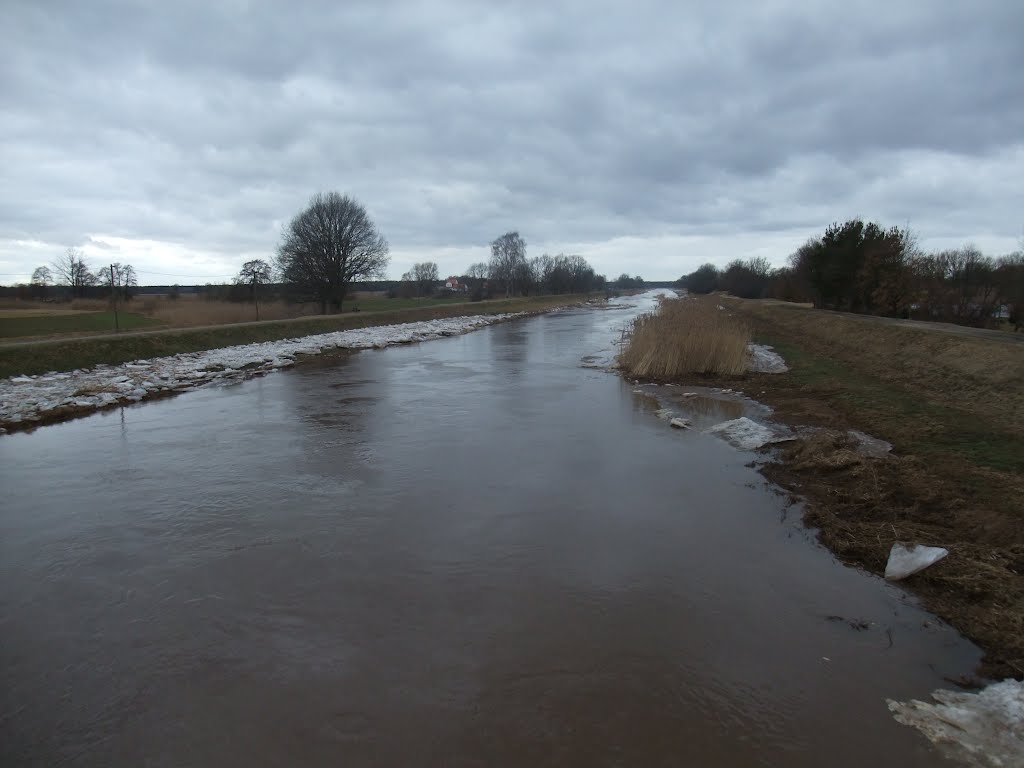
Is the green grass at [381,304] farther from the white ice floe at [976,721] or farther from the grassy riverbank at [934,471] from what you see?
the white ice floe at [976,721]

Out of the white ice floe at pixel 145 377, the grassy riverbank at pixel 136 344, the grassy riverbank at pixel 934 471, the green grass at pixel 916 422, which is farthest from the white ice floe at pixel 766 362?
the grassy riverbank at pixel 136 344

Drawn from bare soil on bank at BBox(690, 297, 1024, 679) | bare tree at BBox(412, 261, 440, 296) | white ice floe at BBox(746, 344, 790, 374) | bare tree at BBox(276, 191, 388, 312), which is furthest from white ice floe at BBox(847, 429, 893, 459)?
bare tree at BBox(412, 261, 440, 296)

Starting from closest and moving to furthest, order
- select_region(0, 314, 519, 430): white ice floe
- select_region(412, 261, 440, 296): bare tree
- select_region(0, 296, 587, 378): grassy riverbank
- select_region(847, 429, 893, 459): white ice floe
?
select_region(847, 429, 893, 459): white ice floe → select_region(0, 314, 519, 430): white ice floe → select_region(0, 296, 587, 378): grassy riverbank → select_region(412, 261, 440, 296): bare tree

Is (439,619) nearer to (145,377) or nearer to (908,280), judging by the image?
(145,377)

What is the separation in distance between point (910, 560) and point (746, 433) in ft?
16.2

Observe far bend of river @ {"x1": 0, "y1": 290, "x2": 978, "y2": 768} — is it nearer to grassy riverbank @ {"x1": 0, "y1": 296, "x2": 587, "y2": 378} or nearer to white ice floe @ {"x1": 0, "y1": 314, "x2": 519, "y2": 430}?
white ice floe @ {"x1": 0, "y1": 314, "x2": 519, "y2": 430}

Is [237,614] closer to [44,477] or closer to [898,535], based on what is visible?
[44,477]

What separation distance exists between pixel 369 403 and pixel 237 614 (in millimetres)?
9466

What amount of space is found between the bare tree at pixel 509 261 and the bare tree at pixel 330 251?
5328 cm

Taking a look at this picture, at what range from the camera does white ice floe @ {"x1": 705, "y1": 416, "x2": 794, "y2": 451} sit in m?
10.0

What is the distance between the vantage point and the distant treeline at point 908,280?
93.0 ft

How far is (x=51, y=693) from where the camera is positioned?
4.09 metres

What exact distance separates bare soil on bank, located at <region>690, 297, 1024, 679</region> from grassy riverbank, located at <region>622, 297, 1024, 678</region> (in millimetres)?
13

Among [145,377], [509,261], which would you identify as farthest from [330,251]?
[509,261]
